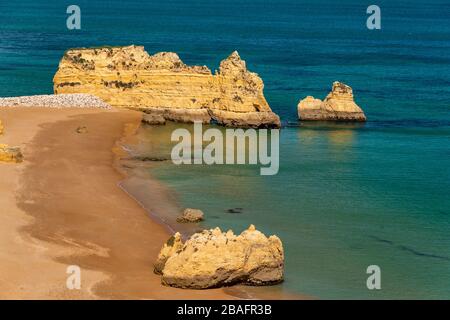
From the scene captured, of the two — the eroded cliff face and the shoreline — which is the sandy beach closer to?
the shoreline

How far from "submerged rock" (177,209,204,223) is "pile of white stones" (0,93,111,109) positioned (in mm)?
37450

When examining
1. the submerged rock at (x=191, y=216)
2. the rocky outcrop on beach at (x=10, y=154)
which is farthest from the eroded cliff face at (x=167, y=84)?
the submerged rock at (x=191, y=216)

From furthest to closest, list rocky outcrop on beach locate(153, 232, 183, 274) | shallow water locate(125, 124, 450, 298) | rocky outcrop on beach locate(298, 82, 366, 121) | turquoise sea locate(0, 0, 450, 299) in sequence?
rocky outcrop on beach locate(298, 82, 366, 121) → turquoise sea locate(0, 0, 450, 299) → shallow water locate(125, 124, 450, 298) → rocky outcrop on beach locate(153, 232, 183, 274)

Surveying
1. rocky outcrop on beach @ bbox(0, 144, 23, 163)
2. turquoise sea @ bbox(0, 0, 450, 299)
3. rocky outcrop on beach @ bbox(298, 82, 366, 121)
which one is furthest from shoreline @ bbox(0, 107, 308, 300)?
rocky outcrop on beach @ bbox(298, 82, 366, 121)

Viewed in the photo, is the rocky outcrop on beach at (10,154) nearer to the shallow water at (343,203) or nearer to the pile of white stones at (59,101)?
the shallow water at (343,203)

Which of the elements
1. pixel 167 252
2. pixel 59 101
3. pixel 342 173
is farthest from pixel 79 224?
pixel 59 101

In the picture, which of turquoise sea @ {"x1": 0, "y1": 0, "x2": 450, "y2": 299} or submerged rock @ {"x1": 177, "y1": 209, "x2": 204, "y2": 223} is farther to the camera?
submerged rock @ {"x1": 177, "y1": 209, "x2": 204, "y2": 223}

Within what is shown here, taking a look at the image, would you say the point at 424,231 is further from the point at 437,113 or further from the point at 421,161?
the point at 437,113

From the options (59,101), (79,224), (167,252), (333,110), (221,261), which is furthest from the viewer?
(59,101)

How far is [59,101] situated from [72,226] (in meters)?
41.2

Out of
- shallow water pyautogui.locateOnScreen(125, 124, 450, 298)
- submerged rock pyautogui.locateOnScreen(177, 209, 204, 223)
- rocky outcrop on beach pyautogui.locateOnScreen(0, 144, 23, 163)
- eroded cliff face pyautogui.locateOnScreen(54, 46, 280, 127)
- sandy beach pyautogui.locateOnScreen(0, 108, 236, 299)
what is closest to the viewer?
sandy beach pyautogui.locateOnScreen(0, 108, 236, 299)

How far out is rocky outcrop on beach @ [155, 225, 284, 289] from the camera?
38.3 m

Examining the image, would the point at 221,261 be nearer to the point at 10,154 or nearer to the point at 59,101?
the point at 10,154

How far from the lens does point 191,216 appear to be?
50125 mm
